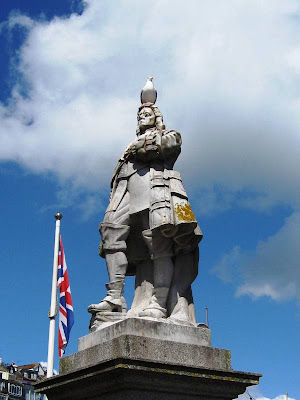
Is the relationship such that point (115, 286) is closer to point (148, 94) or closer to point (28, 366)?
point (148, 94)

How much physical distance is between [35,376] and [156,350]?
214 ft

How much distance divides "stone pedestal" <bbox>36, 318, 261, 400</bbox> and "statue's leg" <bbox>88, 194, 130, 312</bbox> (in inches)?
22.4

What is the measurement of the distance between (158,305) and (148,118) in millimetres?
3263

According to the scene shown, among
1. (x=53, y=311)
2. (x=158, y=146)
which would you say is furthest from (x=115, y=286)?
(x=53, y=311)

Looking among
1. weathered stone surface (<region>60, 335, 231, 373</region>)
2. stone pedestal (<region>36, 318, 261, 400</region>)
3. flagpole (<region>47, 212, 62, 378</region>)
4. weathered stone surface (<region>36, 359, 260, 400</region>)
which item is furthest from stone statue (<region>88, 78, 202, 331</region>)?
flagpole (<region>47, 212, 62, 378</region>)

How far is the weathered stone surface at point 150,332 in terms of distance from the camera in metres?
8.77

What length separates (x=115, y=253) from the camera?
10.0 metres

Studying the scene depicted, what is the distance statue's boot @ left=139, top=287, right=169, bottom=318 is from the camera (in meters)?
9.29

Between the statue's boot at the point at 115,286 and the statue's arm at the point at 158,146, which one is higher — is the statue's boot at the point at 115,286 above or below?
below

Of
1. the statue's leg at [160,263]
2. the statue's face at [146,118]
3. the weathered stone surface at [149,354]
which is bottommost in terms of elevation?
the weathered stone surface at [149,354]

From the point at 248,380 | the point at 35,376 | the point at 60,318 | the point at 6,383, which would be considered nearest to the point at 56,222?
the point at 60,318

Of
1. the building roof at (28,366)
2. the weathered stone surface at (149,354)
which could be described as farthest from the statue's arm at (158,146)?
the building roof at (28,366)

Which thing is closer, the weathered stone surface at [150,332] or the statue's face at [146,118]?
the weathered stone surface at [150,332]

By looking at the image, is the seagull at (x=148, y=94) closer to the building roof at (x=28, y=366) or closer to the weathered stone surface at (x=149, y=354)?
the weathered stone surface at (x=149, y=354)
